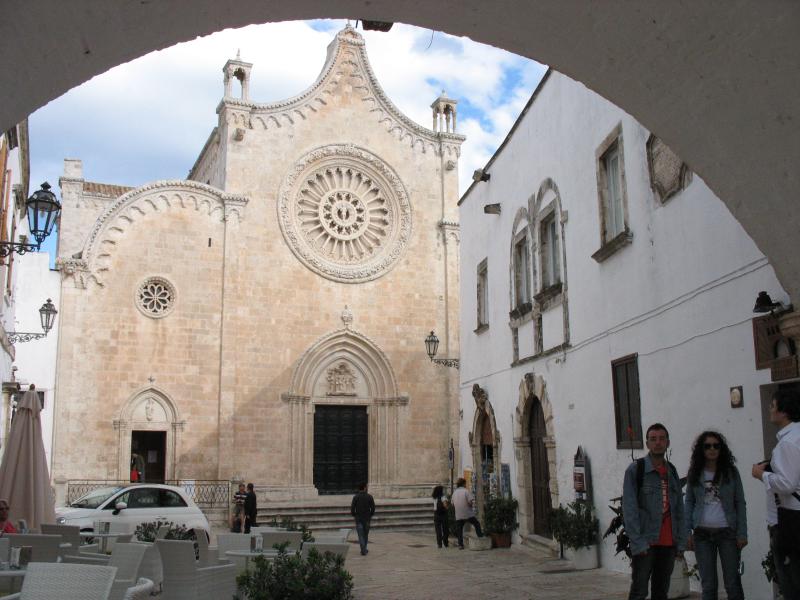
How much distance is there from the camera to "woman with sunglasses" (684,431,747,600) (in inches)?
222

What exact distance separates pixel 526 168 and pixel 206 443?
40.9 ft

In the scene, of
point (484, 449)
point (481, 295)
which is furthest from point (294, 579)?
point (481, 295)

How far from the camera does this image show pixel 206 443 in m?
22.0

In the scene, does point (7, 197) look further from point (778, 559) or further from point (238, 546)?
point (778, 559)

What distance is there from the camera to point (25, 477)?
31.9ft

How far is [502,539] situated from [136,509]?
6180 millimetres

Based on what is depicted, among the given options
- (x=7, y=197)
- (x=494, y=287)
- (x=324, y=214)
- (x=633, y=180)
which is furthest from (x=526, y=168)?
(x=324, y=214)

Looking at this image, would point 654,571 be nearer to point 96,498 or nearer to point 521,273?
point 521,273

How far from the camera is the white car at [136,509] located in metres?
12.8

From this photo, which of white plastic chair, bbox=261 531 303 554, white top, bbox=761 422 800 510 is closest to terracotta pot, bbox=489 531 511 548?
white plastic chair, bbox=261 531 303 554

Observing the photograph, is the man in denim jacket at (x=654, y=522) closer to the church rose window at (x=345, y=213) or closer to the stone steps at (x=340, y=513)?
the stone steps at (x=340, y=513)

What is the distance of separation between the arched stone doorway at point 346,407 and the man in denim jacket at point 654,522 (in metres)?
18.1

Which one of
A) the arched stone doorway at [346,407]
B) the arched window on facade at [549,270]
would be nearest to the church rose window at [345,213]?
the arched stone doorway at [346,407]

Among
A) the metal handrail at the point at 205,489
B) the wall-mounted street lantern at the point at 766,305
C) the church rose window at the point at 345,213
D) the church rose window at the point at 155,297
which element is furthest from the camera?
the church rose window at the point at 345,213
